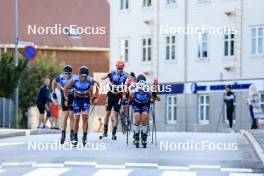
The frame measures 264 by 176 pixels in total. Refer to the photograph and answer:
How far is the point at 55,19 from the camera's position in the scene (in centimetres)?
7938

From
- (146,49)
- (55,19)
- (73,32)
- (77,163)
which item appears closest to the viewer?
(77,163)

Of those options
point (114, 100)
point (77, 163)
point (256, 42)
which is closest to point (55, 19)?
point (256, 42)

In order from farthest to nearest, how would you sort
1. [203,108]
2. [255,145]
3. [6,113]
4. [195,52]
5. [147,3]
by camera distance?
[147,3]
[195,52]
[203,108]
[6,113]
[255,145]

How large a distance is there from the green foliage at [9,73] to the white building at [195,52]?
14.8 m

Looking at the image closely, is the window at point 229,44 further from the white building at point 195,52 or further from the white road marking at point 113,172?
the white road marking at point 113,172

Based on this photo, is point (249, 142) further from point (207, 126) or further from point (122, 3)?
point (122, 3)

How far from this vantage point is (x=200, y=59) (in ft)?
192

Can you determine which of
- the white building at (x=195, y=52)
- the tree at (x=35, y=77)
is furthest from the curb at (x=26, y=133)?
the tree at (x=35, y=77)

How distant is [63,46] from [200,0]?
2373 cm

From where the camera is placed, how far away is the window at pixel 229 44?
186 ft

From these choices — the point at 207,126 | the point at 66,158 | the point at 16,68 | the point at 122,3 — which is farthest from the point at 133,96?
the point at 122,3

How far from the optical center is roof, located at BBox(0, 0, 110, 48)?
78.4 m

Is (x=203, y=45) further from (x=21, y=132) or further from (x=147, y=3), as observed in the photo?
(x=21, y=132)

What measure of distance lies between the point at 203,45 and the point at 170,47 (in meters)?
3.01
